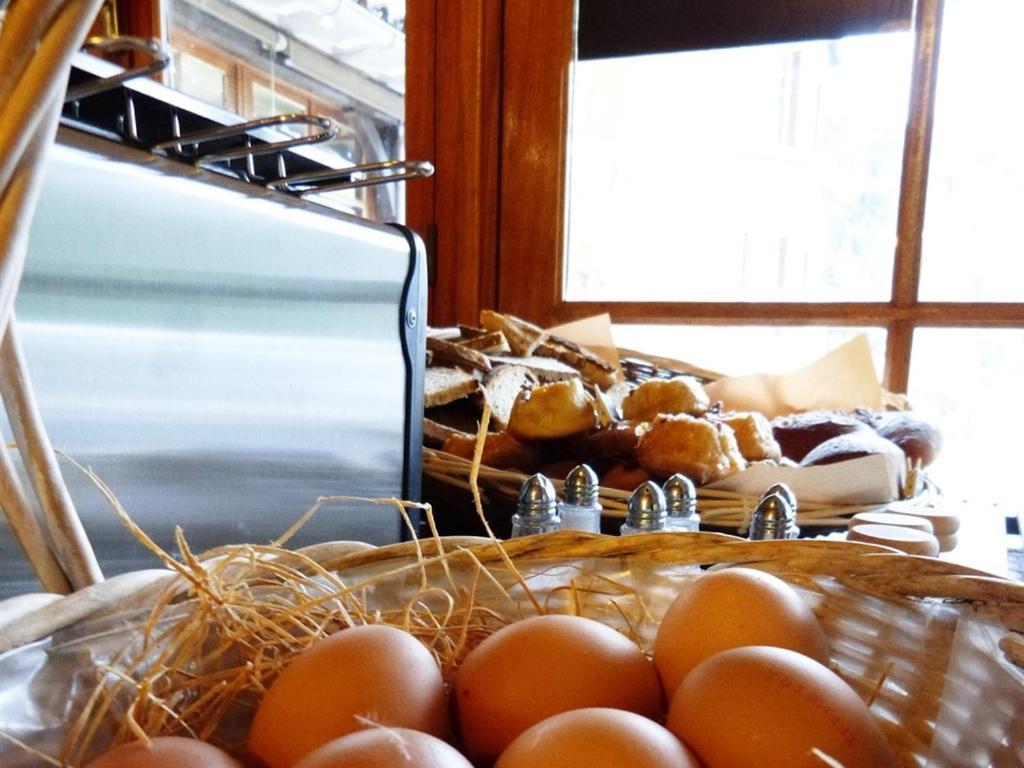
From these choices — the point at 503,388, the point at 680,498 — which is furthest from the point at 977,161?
the point at 680,498

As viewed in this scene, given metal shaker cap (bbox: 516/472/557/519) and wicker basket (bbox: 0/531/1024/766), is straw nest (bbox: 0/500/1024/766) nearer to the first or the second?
wicker basket (bbox: 0/531/1024/766)

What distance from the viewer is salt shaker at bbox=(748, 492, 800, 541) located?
50cm

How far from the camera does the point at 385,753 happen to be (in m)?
0.19

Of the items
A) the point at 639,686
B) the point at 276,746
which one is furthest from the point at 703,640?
the point at 276,746

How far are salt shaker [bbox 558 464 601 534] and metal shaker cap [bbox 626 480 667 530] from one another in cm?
6

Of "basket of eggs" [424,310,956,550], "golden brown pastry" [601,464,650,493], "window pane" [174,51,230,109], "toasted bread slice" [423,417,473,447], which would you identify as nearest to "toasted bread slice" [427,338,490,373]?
"basket of eggs" [424,310,956,550]

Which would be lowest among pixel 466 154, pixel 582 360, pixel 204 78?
pixel 582 360

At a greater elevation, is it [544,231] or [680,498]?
[544,231]

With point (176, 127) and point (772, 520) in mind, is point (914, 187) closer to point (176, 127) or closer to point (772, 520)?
point (772, 520)

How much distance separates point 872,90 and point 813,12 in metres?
0.18

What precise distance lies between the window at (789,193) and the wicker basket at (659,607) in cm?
120

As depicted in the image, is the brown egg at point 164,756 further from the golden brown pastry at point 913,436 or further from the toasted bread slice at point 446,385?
the golden brown pastry at point 913,436

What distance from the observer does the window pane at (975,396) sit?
4.45ft

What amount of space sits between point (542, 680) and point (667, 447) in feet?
1.54
